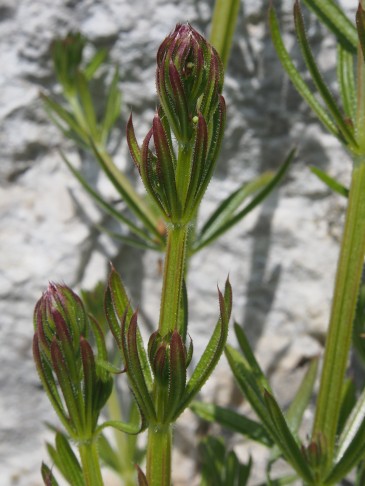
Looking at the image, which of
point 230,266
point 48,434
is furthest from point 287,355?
point 48,434

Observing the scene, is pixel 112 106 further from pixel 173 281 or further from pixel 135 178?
pixel 173 281

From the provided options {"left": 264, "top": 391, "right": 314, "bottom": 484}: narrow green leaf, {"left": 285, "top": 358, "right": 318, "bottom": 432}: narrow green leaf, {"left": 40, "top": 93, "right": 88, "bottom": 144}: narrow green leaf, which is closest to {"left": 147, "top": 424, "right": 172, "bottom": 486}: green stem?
{"left": 264, "top": 391, "right": 314, "bottom": 484}: narrow green leaf

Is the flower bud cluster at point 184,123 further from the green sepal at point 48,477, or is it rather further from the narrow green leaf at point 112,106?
the narrow green leaf at point 112,106

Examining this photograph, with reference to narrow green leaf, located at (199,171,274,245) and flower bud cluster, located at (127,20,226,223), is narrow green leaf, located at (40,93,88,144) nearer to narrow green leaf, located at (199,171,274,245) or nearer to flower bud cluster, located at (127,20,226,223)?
narrow green leaf, located at (199,171,274,245)

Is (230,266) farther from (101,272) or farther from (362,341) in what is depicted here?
(362,341)

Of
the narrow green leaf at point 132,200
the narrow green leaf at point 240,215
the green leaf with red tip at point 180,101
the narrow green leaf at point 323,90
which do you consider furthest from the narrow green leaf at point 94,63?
the green leaf with red tip at point 180,101
